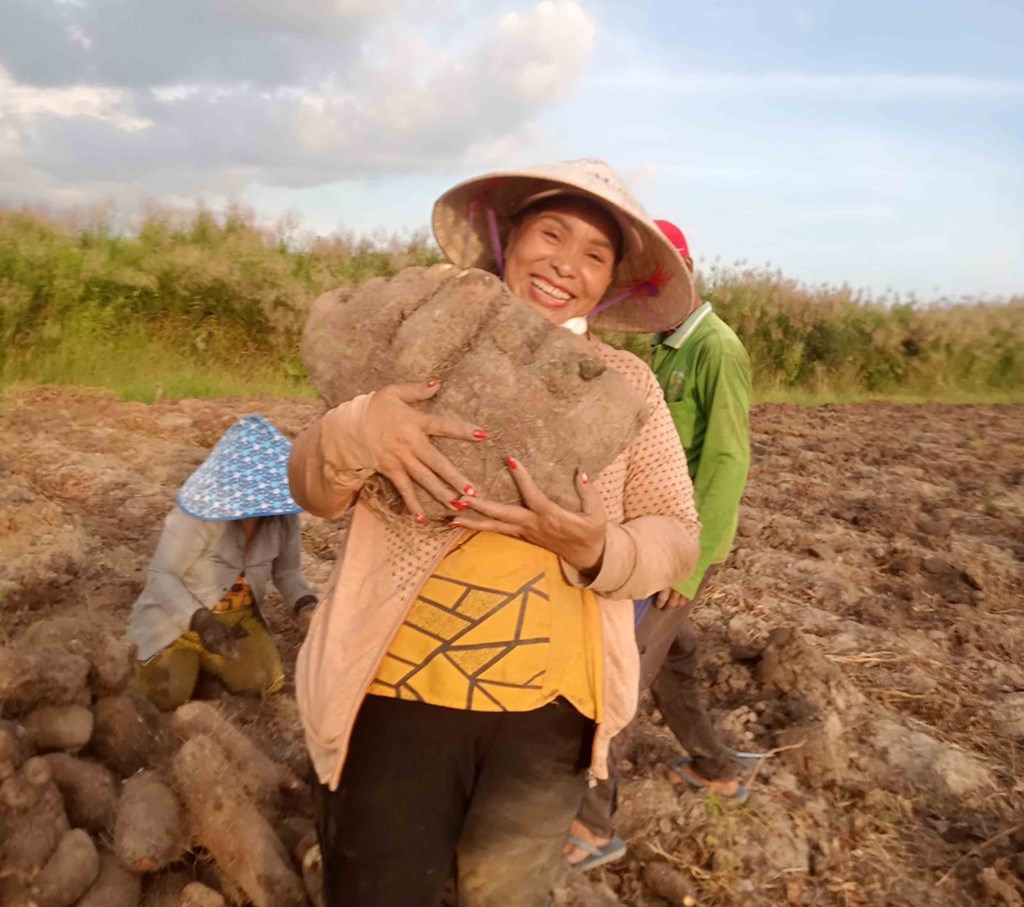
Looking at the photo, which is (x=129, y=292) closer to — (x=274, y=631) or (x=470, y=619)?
Result: (x=274, y=631)

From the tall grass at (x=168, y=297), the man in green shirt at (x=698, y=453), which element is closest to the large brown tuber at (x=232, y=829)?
the man in green shirt at (x=698, y=453)

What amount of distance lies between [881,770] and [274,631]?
2.52 metres

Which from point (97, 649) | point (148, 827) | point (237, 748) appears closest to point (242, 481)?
point (97, 649)

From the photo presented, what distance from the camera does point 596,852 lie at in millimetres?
2541

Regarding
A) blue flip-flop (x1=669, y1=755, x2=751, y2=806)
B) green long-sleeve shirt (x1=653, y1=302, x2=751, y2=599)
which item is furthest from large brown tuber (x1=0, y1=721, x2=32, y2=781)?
blue flip-flop (x1=669, y1=755, x2=751, y2=806)

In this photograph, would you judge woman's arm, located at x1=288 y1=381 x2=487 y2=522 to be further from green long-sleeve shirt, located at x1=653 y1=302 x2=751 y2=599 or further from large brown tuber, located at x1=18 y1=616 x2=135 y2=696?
large brown tuber, located at x1=18 y1=616 x2=135 y2=696

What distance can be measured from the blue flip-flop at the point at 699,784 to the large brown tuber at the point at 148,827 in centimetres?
164

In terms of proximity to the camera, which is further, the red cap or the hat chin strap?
the red cap

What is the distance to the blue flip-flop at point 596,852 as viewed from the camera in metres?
2.52

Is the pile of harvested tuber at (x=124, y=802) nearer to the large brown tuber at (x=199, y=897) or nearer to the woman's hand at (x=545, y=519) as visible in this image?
the large brown tuber at (x=199, y=897)

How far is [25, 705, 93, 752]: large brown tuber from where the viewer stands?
2240 millimetres

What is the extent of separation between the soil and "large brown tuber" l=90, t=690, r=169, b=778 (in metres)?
0.38

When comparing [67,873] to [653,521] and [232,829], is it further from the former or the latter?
[653,521]

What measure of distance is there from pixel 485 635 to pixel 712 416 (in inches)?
52.8
